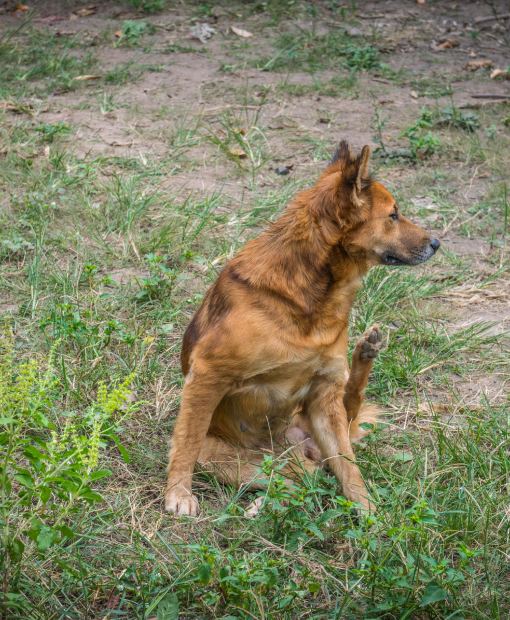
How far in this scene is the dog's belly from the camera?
4934 millimetres

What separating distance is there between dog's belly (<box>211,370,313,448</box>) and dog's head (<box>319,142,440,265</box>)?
0.74 m

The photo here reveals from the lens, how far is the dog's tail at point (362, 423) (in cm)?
533

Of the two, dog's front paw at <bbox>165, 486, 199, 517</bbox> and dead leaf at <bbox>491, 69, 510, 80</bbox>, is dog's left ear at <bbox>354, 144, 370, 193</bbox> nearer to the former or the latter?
dog's front paw at <bbox>165, 486, 199, 517</bbox>

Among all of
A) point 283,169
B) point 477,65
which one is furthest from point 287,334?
point 477,65

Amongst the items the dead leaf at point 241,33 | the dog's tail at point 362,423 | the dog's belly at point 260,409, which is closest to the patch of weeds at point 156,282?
the dog's belly at point 260,409

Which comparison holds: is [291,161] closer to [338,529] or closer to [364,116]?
[364,116]

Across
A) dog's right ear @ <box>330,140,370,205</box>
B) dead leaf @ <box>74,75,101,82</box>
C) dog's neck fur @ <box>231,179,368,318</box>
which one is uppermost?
dog's right ear @ <box>330,140,370,205</box>

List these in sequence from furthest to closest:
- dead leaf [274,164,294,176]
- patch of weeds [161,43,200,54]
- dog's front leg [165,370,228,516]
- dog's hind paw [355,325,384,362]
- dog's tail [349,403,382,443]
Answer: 1. patch of weeds [161,43,200,54]
2. dead leaf [274,164,294,176]
3. dog's tail [349,403,382,443]
4. dog's hind paw [355,325,384,362]
5. dog's front leg [165,370,228,516]

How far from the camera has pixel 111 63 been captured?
10266mm

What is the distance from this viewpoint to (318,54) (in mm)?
10680

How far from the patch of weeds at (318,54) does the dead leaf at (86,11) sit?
2549mm

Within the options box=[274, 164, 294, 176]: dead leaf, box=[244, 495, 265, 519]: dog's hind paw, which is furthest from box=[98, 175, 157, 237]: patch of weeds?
box=[244, 495, 265, 519]: dog's hind paw

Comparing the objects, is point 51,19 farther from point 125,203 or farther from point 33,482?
point 33,482

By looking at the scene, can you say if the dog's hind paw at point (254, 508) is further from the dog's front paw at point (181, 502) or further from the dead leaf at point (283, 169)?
the dead leaf at point (283, 169)
